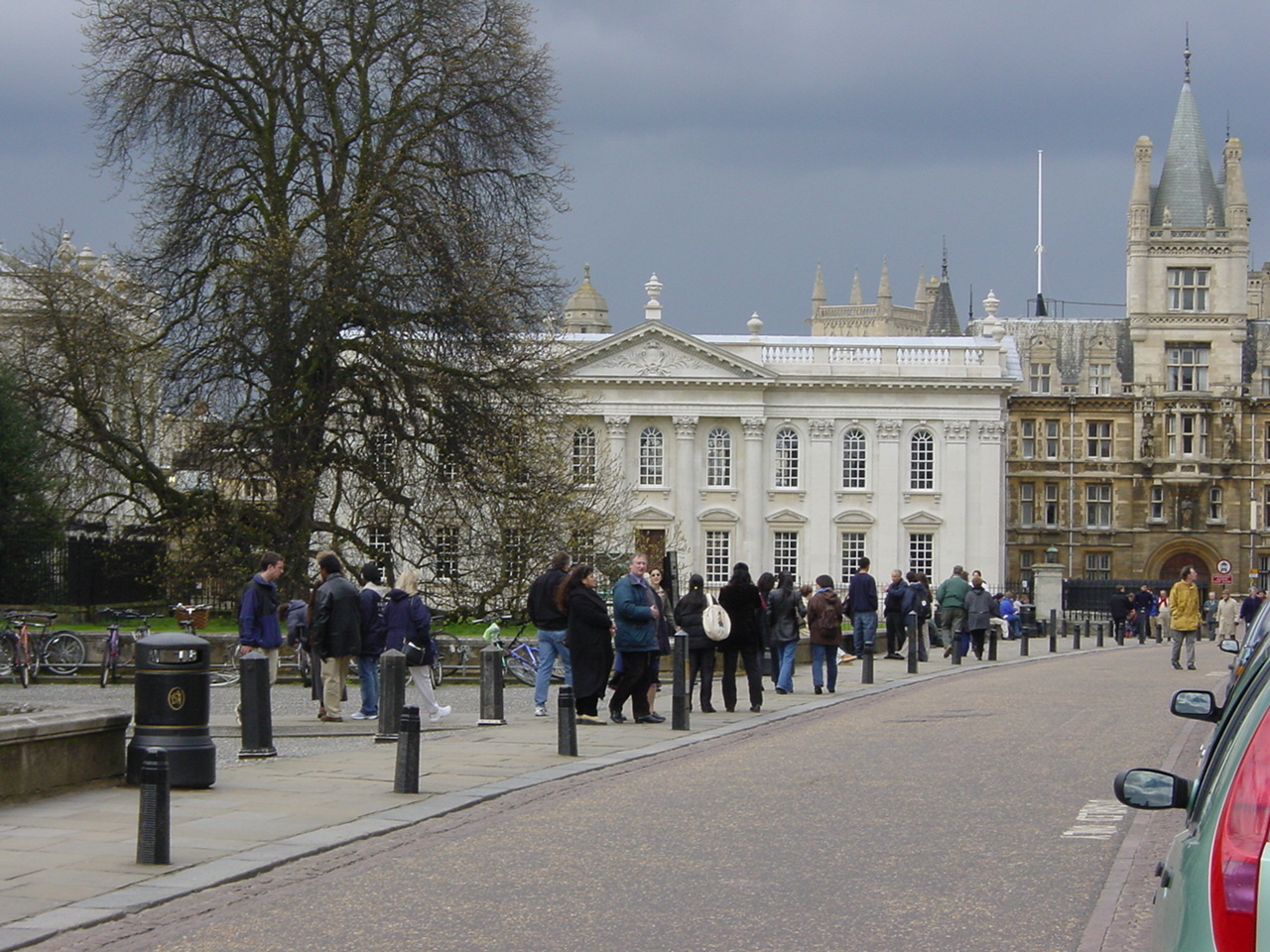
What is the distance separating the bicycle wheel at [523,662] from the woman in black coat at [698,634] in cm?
557

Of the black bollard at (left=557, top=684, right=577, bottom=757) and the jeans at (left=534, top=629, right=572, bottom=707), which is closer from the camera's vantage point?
the black bollard at (left=557, top=684, right=577, bottom=757)

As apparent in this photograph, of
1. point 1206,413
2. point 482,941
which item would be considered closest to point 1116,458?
point 1206,413

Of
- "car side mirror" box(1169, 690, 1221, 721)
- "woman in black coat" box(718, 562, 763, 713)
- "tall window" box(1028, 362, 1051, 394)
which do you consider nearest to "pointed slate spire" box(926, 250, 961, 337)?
"tall window" box(1028, 362, 1051, 394)

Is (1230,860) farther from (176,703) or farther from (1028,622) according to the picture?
(1028,622)

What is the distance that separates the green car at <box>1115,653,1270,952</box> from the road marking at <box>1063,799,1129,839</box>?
710 centimetres

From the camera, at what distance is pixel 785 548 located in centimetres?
8256

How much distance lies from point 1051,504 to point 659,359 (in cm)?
2344

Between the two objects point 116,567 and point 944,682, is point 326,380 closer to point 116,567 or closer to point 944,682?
point 116,567

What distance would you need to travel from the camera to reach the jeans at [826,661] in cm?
2469

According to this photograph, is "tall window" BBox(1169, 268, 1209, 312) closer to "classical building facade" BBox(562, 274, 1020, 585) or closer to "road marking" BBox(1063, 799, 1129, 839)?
"classical building facade" BBox(562, 274, 1020, 585)

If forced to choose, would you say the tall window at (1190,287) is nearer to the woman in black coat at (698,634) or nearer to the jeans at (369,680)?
the woman in black coat at (698,634)

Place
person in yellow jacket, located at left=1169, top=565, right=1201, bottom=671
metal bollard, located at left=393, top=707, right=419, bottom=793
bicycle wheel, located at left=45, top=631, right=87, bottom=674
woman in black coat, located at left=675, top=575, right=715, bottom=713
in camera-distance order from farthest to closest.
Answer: person in yellow jacket, located at left=1169, top=565, right=1201, bottom=671 < bicycle wheel, located at left=45, top=631, right=87, bottom=674 < woman in black coat, located at left=675, top=575, right=715, bottom=713 < metal bollard, located at left=393, top=707, right=419, bottom=793

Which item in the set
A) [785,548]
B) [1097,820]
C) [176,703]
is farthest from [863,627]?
[785,548]

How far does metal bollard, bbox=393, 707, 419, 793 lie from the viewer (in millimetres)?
12984
